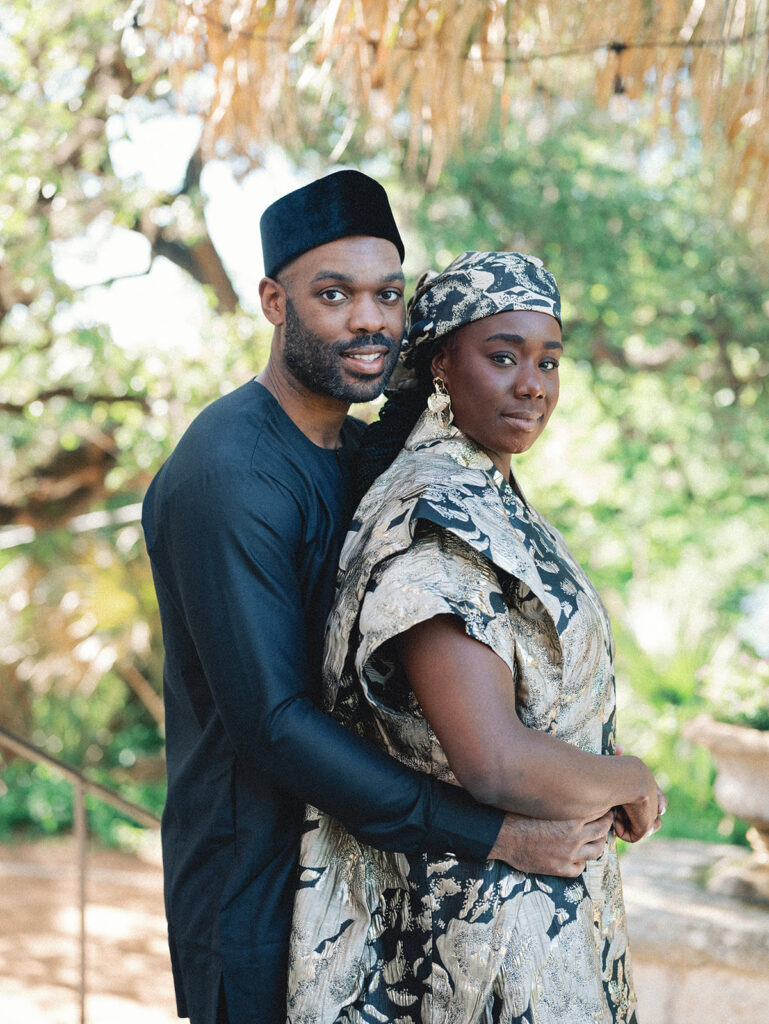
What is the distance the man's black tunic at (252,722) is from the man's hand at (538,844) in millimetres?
24

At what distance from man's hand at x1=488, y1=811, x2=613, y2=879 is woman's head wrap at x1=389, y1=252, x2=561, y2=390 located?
0.83m

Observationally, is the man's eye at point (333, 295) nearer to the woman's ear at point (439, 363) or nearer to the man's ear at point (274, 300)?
the man's ear at point (274, 300)

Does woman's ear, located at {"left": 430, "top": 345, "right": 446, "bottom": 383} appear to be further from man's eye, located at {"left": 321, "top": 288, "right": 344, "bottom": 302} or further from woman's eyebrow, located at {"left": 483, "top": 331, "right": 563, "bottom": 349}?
man's eye, located at {"left": 321, "top": 288, "right": 344, "bottom": 302}

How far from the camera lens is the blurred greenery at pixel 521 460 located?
568cm

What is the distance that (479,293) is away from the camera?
5.87ft

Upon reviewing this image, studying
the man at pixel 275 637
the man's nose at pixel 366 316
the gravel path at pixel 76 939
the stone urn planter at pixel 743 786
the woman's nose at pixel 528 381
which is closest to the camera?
the man at pixel 275 637

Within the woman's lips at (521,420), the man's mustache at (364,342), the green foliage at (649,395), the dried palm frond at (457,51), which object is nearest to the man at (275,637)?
the man's mustache at (364,342)

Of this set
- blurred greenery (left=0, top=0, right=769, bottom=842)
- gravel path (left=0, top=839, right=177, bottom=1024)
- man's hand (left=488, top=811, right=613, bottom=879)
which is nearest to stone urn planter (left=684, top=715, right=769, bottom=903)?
man's hand (left=488, top=811, right=613, bottom=879)

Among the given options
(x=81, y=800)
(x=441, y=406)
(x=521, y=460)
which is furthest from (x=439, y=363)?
(x=521, y=460)

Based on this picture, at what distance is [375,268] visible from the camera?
6.31ft

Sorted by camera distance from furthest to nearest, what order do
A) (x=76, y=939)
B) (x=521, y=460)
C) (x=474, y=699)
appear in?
1. (x=521, y=460)
2. (x=76, y=939)
3. (x=474, y=699)

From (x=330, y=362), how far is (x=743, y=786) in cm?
219

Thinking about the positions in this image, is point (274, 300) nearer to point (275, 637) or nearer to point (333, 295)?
point (333, 295)

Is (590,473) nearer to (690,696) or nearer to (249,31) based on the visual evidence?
(690,696)
